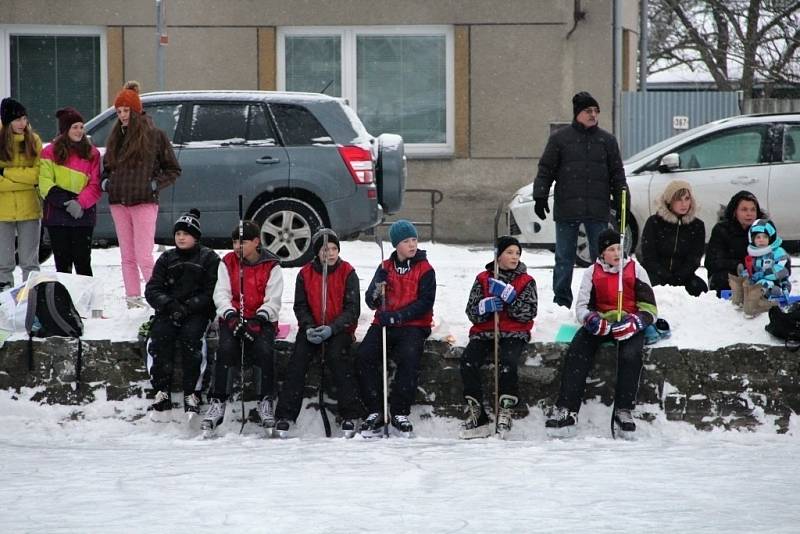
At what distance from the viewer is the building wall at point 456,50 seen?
1911cm

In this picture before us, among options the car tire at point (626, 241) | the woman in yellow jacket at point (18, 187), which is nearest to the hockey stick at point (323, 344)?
the woman in yellow jacket at point (18, 187)

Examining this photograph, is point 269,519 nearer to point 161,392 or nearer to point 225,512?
point 225,512

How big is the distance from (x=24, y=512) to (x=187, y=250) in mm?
3108

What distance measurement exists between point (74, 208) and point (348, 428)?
2.71m

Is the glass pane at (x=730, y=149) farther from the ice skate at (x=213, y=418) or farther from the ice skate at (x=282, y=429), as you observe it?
the ice skate at (x=213, y=418)

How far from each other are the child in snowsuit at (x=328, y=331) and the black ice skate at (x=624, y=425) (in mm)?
1641

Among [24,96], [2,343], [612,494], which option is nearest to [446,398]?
[612,494]

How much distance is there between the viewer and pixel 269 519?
21.7 ft

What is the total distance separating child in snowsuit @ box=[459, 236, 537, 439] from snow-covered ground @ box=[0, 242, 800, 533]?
211 mm

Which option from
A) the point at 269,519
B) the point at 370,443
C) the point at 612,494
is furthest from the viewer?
the point at 370,443

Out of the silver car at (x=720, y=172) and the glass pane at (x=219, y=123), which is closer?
the glass pane at (x=219, y=123)

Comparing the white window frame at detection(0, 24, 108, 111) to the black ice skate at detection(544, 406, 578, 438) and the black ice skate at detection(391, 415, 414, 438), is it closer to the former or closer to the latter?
the black ice skate at detection(391, 415, 414, 438)

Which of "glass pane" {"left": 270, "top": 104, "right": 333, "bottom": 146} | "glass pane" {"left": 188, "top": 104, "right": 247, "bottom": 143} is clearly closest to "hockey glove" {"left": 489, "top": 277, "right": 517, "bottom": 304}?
"glass pane" {"left": 270, "top": 104, "right": 333, "bottom": 146}

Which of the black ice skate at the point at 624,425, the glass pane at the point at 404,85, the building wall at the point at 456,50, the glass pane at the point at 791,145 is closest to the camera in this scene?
the black ice skate at the point at 624,425
